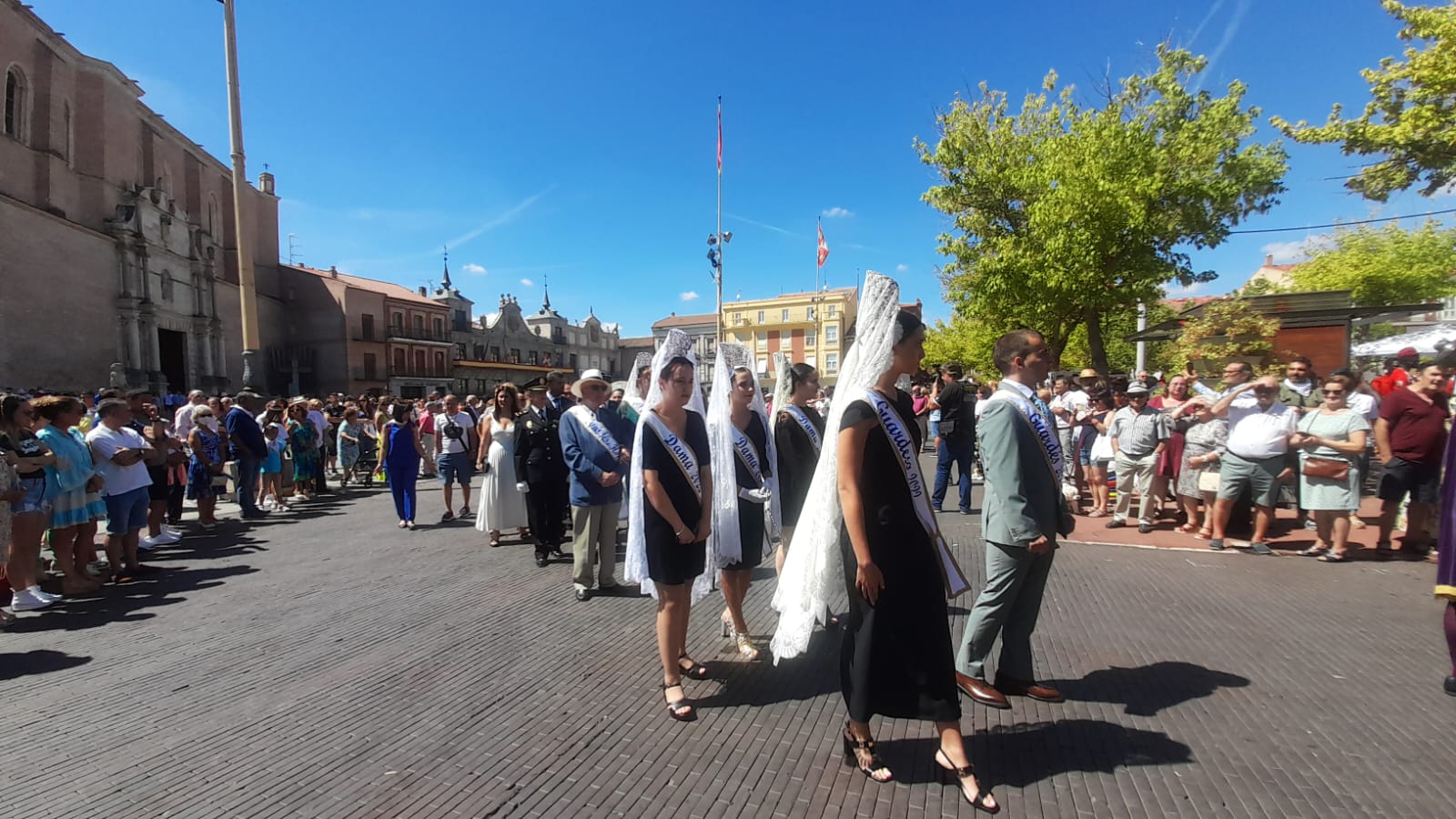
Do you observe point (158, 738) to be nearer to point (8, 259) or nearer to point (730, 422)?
point (730, 422)

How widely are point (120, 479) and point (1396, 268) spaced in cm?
4161

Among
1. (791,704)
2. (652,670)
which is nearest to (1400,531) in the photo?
(791,704)

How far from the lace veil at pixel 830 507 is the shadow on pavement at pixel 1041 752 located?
0.71 meters

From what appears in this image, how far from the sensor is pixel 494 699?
3.71 metres

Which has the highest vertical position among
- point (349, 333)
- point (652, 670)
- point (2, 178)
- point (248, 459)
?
point (2, 178)

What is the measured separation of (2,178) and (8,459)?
27565mm

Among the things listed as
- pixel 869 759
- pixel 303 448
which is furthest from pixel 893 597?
pixel 303 448

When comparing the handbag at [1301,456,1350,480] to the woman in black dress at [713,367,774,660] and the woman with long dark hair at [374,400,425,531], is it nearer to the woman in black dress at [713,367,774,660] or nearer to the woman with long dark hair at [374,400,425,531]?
the woman in black dress at [713,367,774,660]

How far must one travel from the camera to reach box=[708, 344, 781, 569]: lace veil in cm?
420

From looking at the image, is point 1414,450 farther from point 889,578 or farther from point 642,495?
point 642,495

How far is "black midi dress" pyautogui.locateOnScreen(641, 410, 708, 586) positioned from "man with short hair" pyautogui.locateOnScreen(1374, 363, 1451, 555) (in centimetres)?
684

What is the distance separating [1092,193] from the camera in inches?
658

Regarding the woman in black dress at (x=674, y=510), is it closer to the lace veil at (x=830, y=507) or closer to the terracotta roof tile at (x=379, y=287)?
the lace veil at (x=830, y=507)

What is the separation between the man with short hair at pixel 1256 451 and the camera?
637cm
